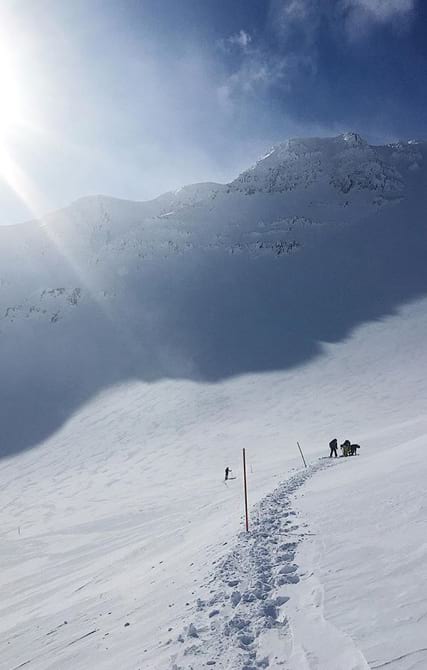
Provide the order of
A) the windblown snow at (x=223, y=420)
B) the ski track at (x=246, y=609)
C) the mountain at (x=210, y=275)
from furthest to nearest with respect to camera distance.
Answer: the mountain at (x=210, y=275) < the windblown snow at (x=223, y=420) < the ski track at (x=246, y=609)

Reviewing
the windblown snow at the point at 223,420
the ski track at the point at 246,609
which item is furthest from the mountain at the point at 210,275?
the ski track at the point at 246,609

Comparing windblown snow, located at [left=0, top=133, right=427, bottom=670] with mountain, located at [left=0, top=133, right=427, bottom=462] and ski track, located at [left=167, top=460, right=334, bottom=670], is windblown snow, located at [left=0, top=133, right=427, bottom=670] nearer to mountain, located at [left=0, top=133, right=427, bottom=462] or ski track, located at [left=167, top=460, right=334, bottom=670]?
ski track, located at [left=167, top=460, right=334, bottom=670]

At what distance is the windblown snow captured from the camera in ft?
19.0

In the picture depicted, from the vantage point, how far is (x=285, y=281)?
72375 millimetres

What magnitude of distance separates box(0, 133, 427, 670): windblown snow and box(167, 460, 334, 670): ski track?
37 mm

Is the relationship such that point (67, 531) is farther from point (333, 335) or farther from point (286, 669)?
point (333, 335)

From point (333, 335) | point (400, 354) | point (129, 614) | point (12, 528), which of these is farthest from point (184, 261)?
point (129, 614)

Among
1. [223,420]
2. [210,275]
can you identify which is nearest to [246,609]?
[223,420]

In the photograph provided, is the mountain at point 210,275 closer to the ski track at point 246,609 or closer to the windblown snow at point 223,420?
the windblown snow at point 223,420

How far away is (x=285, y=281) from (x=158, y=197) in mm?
52696

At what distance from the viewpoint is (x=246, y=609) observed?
227 inches

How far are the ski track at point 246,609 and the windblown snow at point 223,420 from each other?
0.04 meters

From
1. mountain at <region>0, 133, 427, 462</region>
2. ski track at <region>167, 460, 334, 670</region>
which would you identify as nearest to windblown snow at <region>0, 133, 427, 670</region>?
ski track at <region>167, 460, 334, 670</region>

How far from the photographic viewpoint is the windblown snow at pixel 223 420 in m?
5.80
